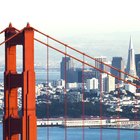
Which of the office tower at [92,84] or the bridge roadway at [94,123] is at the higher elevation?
the office tower at [92,84]

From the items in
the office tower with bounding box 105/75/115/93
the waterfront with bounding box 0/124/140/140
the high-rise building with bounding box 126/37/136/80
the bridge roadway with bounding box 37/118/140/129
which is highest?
→ the high-rise building with bounding box 126/37/136/80

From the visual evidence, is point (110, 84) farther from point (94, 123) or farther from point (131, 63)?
point (94, 123)

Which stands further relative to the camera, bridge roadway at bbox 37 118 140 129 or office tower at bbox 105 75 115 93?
office tower at bbox 105 75 115 93

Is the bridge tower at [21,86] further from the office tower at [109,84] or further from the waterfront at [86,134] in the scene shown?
the office tower at [109,84]

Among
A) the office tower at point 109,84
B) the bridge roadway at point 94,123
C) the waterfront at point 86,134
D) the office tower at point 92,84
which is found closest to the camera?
the waterfront at point 86,134

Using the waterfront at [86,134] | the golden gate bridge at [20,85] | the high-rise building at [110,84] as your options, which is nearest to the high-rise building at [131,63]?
the high-rise building at [110,84]

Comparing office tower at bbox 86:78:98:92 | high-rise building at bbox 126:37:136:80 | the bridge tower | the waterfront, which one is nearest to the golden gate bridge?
the bridge tower

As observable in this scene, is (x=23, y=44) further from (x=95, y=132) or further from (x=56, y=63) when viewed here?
(x=56, y=63)

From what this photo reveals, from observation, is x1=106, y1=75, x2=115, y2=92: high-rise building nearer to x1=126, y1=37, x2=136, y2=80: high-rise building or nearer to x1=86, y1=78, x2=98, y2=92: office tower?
x1=86, y1=78, x2=98, y2=92: office tower
